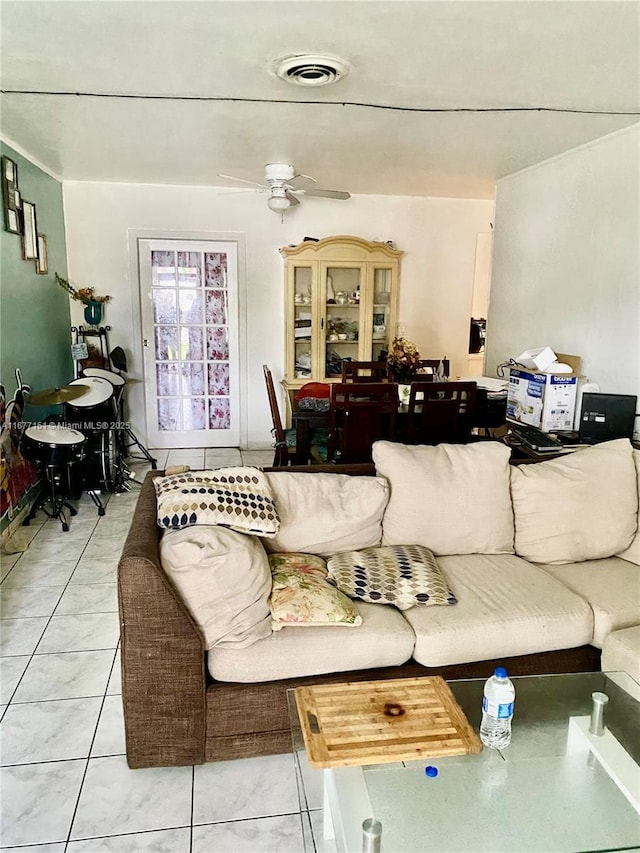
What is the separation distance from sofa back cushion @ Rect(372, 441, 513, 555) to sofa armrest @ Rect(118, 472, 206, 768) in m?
0.95

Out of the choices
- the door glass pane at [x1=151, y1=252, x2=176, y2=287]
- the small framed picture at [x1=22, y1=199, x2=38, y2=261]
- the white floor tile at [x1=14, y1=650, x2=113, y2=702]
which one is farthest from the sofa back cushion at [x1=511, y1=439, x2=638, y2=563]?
the door glass pane at [x1=151, y1=252, x2=176, y2=287]

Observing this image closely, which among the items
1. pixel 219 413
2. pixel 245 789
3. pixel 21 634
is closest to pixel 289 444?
pixel 219 413

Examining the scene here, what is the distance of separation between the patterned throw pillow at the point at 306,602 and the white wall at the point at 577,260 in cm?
224

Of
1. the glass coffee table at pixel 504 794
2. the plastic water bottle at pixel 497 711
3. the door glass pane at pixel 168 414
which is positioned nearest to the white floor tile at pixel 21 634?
the glass coffee table at pixel 504 794

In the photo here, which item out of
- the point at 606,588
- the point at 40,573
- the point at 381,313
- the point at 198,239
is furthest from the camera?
the point at 381,313

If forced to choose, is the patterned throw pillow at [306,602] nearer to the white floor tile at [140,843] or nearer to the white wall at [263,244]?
the white floor tile at [140,843]

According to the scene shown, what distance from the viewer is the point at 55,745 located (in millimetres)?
2008

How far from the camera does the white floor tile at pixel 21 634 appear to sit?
8.34 ft

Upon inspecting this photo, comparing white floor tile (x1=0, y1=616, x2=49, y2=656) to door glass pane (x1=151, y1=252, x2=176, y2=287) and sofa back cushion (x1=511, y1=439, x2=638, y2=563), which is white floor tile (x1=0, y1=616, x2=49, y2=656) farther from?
door glass pane (x1=151, y1=252, x2=176, y2=287)

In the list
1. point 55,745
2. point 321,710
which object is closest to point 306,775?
point 321,710

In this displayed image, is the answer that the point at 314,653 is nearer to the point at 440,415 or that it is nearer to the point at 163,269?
the point at 440,415

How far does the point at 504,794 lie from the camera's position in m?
1.44

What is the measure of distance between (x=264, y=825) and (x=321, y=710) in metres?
0.48

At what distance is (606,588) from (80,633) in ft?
7.14
